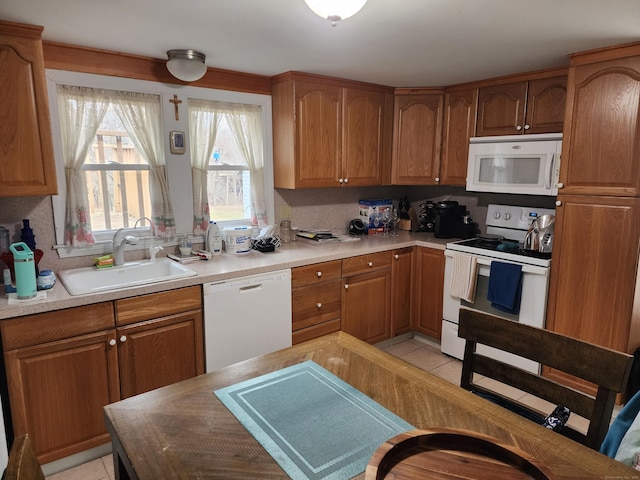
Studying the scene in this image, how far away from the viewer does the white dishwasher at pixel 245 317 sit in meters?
2.49

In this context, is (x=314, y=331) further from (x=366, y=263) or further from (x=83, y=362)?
(x=83, y=362)

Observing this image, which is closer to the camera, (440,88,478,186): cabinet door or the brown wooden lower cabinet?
the brown wooden lower cabinet

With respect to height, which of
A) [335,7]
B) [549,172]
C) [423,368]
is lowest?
[423,368]

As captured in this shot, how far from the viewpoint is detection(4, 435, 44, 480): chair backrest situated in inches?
30.2

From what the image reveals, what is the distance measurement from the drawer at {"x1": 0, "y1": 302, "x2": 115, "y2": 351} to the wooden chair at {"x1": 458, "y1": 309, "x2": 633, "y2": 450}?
1.70 metres

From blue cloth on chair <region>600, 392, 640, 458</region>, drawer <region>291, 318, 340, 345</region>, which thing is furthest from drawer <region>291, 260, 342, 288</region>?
blue cloth on chair <region>600, 392, 640, 458</region>

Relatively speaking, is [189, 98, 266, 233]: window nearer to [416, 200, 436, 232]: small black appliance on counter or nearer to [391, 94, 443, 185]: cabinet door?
[391, 94, 443, 185]: cabinet door

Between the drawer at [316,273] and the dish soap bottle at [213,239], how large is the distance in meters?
0.58

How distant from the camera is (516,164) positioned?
3.02 m

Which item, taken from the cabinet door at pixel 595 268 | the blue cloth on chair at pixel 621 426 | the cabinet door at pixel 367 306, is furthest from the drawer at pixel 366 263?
the blue cloth on chair at pixel 621 426

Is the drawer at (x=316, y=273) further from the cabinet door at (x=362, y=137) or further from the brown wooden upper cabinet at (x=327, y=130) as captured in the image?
the cabinet door at (x=362, y=137)

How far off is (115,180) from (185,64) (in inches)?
33.8

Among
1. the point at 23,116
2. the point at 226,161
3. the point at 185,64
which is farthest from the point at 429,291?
the point at 23,116

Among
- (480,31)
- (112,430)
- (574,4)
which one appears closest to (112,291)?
(112,430)
